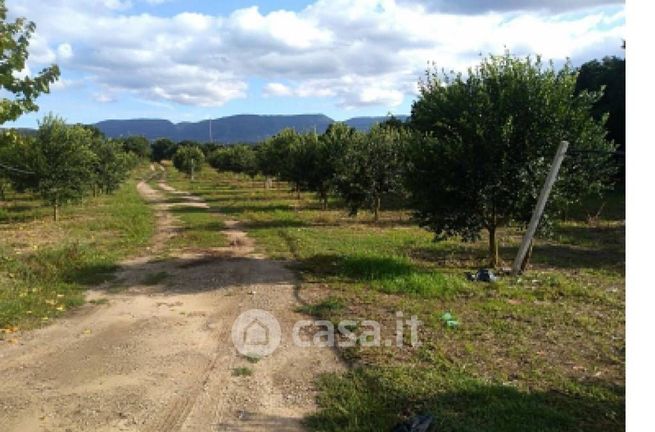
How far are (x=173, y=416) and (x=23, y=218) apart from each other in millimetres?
22933

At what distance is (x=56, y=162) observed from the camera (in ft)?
77.4

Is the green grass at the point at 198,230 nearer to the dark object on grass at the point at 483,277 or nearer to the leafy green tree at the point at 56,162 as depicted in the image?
the leafy green tree at the point at 56,162

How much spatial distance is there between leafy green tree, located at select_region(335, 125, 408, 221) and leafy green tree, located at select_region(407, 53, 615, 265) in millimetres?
9759

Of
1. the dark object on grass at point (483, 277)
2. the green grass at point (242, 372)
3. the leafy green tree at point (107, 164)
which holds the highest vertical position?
the leafy green tree at point (107, 164)

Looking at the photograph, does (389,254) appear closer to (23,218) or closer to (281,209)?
(281,209)

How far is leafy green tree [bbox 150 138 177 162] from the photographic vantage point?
121881mm

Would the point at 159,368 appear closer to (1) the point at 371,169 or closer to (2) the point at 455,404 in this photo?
(2) the point at 455,404

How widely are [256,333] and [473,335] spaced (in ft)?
10.0

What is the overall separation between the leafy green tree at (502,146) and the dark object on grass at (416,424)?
7.34m

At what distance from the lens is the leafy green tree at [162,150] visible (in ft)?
400

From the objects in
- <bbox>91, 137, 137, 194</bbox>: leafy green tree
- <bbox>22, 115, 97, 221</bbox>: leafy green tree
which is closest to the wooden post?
<bbox>22, 115, 97, 221</bbox>: leafy green tree

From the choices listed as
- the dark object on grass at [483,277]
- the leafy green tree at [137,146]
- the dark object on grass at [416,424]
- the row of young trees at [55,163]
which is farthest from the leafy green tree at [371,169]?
the leafy green tree at [137,146]

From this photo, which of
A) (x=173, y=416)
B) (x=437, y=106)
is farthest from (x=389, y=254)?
(x=173, y=416)

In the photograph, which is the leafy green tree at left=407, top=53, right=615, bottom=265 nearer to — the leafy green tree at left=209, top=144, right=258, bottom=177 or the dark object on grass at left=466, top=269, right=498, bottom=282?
the dark object on grass at left=466, top=269, right=498, bottom=282
